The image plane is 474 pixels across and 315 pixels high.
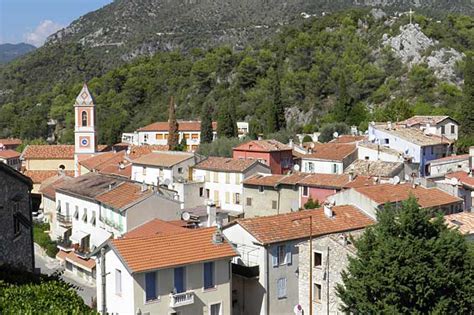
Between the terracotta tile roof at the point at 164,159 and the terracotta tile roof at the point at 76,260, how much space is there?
35.8 feet

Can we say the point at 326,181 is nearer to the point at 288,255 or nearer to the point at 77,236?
the point at 288,255

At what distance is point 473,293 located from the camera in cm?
2083

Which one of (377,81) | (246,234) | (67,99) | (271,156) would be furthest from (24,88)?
(246,234)

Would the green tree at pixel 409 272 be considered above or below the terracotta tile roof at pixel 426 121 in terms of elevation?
below

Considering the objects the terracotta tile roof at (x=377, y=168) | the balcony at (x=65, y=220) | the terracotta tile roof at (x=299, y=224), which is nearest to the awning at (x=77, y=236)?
the balcony at (x=65, y=220)

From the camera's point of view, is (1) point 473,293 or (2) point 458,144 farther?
(2) point 458,144

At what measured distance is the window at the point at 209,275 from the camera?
22.9 metres

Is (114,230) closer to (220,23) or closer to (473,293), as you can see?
(473,293)

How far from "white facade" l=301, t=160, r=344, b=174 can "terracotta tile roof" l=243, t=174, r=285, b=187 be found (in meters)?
4.56

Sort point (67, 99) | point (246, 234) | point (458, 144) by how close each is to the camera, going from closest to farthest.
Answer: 1. point (246, 234)
2. point (458, 144)
3. point (67, 99)

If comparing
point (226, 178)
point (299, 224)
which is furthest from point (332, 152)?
point (299, 224)

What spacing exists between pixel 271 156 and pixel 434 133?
14.2 meters

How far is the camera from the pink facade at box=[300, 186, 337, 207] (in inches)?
1502

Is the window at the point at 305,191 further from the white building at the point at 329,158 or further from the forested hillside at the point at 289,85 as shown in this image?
the forested hillside at the point at 289,85
